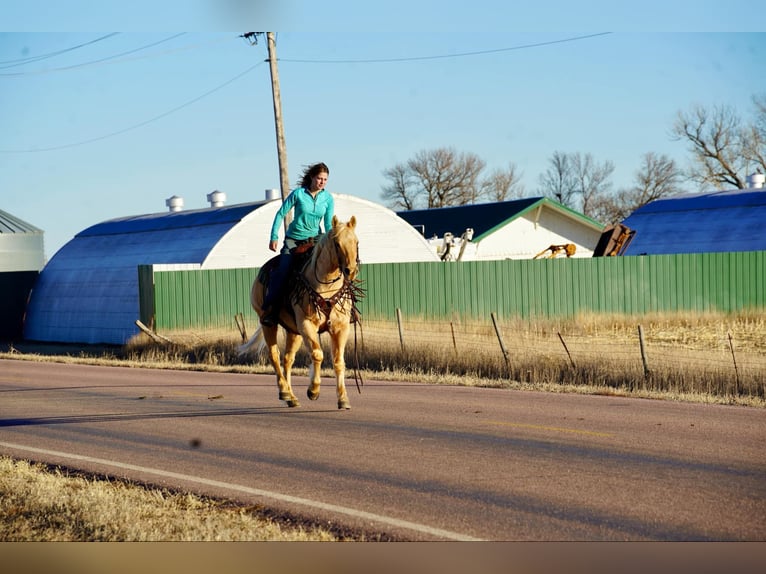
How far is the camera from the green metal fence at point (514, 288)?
33125 millimetres

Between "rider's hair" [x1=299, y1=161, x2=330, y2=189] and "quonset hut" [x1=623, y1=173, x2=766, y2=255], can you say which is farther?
"quonset hut" [x1=623, y1=173, x2=766, y2=255]

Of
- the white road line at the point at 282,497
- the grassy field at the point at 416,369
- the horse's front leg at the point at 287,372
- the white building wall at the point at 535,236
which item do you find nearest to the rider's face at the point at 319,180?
the horse's front leg at the point at 287,372

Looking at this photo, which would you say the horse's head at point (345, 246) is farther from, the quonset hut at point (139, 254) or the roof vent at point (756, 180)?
the roof vent at point (756, 180)

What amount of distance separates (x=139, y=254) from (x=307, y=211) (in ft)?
87.3

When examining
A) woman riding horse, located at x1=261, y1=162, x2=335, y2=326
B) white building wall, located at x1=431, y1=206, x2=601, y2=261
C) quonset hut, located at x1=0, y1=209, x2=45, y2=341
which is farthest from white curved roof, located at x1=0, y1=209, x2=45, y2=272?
woman riding horse, located at x1=261, y1=162, x2=335, y2=326

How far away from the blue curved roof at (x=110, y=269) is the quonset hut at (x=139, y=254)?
0.04 m

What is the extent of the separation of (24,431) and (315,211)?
4564mm

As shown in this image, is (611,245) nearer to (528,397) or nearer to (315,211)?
(528,397)

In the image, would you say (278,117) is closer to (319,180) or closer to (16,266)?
(319,180)

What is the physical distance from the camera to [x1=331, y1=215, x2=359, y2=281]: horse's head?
39.3ft

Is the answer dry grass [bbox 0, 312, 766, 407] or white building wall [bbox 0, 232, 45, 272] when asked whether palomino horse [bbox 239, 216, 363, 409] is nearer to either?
dry grass [bbox 0, 312, 766, 407]

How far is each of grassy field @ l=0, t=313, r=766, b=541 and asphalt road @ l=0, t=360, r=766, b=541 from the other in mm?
632

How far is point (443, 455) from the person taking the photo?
10336mm

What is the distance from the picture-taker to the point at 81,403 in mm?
15992
